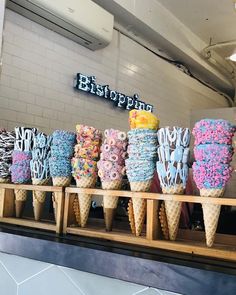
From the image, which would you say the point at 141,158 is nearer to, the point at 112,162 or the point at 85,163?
the point at 112,162

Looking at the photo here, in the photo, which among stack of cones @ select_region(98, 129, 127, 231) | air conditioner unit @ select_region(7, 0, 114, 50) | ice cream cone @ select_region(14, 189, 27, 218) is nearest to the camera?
stack of cones @ select_region(98, 129, 127, 231)

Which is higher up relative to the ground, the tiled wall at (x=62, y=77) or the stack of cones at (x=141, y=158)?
the tiled wall at (x=62, y=77)

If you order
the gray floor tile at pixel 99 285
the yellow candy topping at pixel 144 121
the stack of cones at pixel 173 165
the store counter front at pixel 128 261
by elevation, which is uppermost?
the yellow candy topping at pixel 144 121

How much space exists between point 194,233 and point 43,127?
264 centimetres

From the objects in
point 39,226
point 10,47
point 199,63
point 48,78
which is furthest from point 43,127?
point 199,63

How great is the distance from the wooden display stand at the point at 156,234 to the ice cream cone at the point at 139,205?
0.03 m

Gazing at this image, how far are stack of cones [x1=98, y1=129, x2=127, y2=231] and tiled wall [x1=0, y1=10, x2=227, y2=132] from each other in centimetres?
210

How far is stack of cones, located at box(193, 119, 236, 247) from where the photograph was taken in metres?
1.21

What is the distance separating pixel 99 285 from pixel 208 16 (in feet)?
17.2

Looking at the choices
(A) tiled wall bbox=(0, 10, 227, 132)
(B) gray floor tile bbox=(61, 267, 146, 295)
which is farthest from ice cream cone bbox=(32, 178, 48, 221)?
(A) tiled wall bbox=(0, 10, 227, 132)

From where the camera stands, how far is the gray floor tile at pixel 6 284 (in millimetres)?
1676

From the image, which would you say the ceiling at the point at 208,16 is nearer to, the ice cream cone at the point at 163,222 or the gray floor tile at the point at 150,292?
the ice cream cone at the point at 163,222

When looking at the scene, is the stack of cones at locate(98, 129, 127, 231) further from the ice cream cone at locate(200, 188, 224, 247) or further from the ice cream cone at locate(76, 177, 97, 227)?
the ice cream cone at locate(200, 188, 224, 247)

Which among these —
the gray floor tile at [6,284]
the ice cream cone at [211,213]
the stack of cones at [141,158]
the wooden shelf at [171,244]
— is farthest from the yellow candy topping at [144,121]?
the gray floor tile at [6,284]
